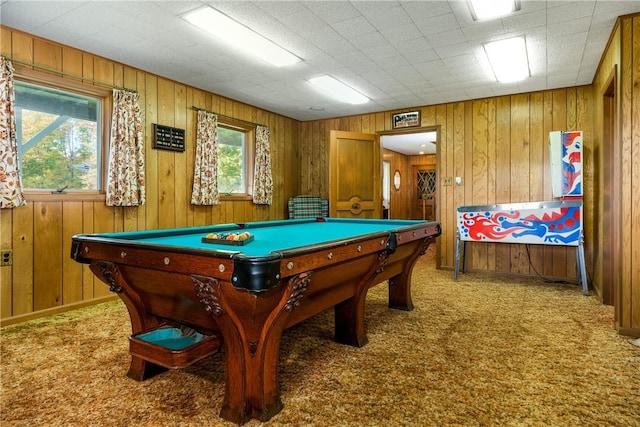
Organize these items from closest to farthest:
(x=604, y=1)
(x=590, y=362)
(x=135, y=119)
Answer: (x=590, y=362)
(x=604, y=1)
(x=135, y=119)

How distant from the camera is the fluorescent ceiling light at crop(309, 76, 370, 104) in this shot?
4.34 m

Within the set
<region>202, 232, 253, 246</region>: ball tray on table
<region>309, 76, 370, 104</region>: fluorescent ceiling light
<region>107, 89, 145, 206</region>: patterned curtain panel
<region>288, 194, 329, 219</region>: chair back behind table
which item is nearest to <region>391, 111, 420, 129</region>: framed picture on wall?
<region>309, 76, 370, 104</region>: fluorescent ceiling light

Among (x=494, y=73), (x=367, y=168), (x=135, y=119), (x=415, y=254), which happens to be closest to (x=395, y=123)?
(x=367, y=168)

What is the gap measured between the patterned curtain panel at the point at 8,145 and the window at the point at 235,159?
2.30 meters

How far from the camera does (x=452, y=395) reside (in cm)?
185

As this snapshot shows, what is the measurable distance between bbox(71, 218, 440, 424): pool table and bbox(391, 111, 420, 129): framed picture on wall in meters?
3.66

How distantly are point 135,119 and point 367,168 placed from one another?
10.5ft

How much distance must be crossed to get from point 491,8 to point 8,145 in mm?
3742

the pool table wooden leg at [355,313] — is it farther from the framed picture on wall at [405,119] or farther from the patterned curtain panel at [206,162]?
the framed picture on wall at [405,119]

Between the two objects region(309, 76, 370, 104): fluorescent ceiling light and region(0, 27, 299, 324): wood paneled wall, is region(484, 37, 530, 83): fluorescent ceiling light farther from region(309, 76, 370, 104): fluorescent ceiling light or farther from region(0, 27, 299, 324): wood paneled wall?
region(0, 27, 299, 324): wood paneled wall

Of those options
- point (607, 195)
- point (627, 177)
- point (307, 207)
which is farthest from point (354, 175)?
point (627, 177)

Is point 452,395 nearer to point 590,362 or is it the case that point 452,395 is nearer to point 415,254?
point 590,362

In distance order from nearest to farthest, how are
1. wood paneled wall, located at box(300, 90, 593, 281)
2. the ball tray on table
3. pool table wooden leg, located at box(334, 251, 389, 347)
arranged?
the ball tray on table, pool table wooden leg, located at box(334, 251, 389, 347), wood paneled wall, located at box(300, 90, 593, 281)

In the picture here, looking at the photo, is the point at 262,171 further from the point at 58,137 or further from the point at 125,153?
the point at 58,137
